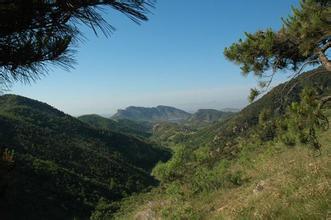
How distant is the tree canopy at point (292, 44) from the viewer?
29.8 feet

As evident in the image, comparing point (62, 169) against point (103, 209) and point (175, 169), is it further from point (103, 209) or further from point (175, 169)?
point (175, 169)

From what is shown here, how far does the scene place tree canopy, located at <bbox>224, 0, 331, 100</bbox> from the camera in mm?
9078

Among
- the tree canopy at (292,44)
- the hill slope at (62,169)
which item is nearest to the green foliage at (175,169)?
the hill slope at (62,169)

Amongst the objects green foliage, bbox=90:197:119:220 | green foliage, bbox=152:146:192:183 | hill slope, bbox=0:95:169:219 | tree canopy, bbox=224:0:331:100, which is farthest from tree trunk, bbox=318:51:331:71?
green foliage, bbox=90:197:119:220

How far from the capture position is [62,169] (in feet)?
298

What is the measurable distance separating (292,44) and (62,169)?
285ft

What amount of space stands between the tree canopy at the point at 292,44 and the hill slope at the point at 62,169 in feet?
137

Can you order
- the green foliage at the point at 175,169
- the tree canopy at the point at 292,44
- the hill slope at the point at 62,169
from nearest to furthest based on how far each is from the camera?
1. the tree canopy at the point at 292,44
2. the green foliage at the point at 175,169
3. the hill slope at the point at 62,169

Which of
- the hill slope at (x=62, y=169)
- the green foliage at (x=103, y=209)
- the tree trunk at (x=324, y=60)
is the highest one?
the tree trunk at (x=324, y=60)

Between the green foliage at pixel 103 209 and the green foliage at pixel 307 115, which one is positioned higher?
the green foliage at pixel 307 115

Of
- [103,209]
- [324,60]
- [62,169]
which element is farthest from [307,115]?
[62,169]

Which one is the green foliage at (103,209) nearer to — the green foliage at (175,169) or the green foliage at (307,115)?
the green foliage at (175,169)

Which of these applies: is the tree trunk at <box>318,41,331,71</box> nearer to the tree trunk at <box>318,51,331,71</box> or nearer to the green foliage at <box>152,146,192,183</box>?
the tree trunk at <box>318,51,331,71</box>

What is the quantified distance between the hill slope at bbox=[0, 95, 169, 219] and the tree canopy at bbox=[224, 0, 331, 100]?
41766 mm
